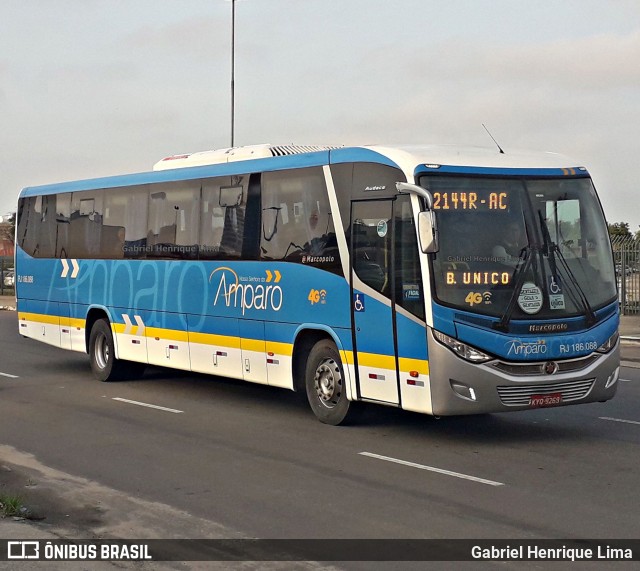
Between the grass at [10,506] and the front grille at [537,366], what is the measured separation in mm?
4924

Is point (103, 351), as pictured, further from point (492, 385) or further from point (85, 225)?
point (492, 385)

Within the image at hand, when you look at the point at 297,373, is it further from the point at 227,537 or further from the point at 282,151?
the point at 227,537

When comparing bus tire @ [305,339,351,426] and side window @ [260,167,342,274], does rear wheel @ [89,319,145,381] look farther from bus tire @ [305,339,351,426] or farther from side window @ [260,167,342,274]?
bus tire @ [305,339,351,426]

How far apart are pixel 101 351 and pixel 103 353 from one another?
0.06 metres

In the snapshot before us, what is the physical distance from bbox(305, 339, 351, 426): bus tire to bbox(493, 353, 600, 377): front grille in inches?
80.4

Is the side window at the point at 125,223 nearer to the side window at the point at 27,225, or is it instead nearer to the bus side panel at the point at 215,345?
the bus side panel at the point at 215,345

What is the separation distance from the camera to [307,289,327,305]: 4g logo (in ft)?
41.3

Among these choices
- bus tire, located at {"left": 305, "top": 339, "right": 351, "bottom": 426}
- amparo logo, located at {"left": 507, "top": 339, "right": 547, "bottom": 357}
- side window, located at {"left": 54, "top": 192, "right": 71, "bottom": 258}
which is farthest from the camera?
side window, located at {"left": 54, "top": 192, "right": 71, "bottom": 258}

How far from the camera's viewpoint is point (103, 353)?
17.5 m

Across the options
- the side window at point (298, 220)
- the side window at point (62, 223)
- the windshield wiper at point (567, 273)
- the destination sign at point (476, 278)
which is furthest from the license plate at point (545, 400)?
the side window at point (62, 223)

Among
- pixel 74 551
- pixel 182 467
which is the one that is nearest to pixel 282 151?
pixel 182 467

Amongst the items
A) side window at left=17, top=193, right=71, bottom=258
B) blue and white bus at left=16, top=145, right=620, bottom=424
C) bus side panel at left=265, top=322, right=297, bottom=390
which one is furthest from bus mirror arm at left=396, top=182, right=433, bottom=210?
side window at left=17, top=193, right=71, bottom=258

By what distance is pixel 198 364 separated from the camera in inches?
596

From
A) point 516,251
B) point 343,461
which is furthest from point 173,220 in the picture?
point 343,461
